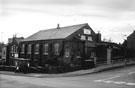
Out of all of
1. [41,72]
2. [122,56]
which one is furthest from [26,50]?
[122,56]

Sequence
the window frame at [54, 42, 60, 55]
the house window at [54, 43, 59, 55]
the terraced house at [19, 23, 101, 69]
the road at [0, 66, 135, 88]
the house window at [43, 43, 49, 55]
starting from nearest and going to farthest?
the road at [0, 66, 135, 88] → the terraced house at [19, 23, 101, 69] → the window frame at [54, 42, 60, 55] → the house window at [54, 43, 59, 55] → the house window at [43, 43, 49, 55]

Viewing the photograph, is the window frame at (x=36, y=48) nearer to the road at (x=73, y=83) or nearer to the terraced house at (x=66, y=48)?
the terraced house at (x=66, y=48)

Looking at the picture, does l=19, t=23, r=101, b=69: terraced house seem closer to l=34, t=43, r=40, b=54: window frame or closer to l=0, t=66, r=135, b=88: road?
l=34, t=43, r=40, b=54: window frame

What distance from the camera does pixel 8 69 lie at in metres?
39.4

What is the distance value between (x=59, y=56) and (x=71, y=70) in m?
5.94

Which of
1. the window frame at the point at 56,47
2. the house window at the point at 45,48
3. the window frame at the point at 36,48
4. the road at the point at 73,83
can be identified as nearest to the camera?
the road at the point at 73,83

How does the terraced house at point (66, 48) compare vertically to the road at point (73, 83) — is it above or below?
above

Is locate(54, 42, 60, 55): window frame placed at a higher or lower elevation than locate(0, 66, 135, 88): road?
higher

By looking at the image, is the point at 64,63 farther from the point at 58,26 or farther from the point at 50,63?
the point at 58,26

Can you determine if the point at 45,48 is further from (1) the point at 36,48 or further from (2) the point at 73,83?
(2) the point at 73,83

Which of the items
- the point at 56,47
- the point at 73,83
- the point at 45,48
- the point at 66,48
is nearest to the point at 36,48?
the point at 45,48

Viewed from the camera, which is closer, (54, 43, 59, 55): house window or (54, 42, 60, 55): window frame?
(54, 42, 60, 55): window frame

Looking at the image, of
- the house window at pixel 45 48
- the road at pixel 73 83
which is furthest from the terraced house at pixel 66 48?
the road at pixel 73 83

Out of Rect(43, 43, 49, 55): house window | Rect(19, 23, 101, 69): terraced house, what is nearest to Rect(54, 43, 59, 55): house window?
Rect(19, 23, 101, 69): terraced house
